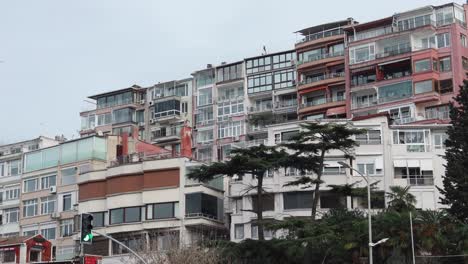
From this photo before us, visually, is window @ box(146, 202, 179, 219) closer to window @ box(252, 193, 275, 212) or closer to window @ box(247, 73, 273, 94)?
window @ box(252, 193, 275, 212)

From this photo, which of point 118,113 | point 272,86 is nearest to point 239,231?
point 272,86

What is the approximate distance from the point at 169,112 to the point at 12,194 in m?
26.2

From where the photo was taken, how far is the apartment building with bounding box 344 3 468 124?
84.2 m

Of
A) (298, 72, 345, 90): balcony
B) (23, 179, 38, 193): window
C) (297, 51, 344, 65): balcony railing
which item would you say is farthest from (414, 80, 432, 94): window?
(23, 179, 38, 193): window

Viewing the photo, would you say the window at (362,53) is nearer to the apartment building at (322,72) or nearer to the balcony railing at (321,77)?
the apartment building at (322,72)

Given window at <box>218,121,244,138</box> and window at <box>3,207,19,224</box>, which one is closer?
window at <box>3,207,19,224</box>

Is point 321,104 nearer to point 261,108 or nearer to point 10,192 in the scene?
point 261,108

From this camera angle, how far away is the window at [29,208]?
8356cm

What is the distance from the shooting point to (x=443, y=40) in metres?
86.0

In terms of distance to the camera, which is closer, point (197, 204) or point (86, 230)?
point (86, 230)

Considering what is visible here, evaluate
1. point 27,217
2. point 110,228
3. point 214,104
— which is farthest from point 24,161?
point 214,104

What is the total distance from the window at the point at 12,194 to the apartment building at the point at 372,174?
2930 centimetres

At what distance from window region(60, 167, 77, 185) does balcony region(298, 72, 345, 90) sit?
31.0 metres

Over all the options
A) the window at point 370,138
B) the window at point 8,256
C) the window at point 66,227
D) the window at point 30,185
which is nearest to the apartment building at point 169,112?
the window at point 30,185
